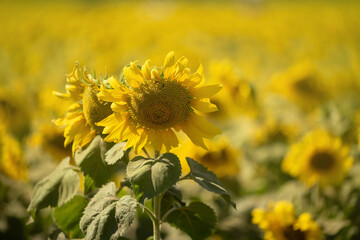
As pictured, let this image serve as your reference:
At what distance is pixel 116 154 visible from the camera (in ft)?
4.46

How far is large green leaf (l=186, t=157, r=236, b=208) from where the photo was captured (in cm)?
131

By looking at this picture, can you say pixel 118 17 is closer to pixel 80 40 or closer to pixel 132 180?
pixel 80 40

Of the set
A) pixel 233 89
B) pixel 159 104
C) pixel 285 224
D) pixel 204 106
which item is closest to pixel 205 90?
pixel 204 106

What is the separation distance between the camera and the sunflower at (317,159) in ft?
7.95

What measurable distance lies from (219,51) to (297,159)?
669 centimetres

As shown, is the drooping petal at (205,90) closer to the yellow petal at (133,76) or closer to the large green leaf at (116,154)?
the yellow petal at (133,76)

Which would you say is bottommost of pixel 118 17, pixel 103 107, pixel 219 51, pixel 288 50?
pixel 103 107

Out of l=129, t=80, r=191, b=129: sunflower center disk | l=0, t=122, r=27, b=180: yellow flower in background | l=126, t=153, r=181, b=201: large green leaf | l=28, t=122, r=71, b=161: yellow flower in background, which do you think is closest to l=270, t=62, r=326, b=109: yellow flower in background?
l=28, t=122, r=71, b=161: yellow flower in background

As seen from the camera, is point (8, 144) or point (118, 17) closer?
point (8, 144)

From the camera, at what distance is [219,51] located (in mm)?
8938

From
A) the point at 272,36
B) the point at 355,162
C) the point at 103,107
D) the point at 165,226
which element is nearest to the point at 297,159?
the point at 355,162

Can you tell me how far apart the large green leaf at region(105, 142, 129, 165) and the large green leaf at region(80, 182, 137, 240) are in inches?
5.1

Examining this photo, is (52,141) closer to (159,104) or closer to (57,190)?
(57,190)

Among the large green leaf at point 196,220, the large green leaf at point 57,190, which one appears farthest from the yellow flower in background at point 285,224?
the large green leaf at point 57,190
